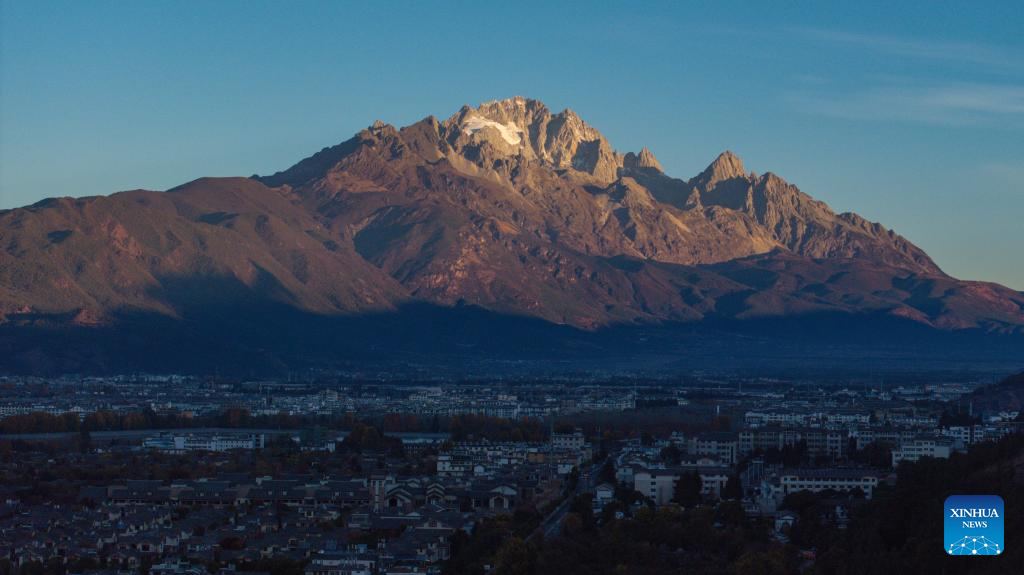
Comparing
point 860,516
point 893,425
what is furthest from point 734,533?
point 893,425

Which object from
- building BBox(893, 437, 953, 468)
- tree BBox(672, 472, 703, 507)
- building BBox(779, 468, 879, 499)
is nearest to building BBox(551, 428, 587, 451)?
building BBox(893, 437, 953, 468)

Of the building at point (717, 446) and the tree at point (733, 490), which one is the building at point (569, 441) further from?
the tree at point (733, 490)

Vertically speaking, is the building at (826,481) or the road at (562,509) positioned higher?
the building at (826,481)

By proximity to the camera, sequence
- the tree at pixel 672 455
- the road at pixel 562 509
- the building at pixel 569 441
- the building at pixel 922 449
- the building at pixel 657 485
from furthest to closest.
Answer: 1. the building at pixel 569 441
2. the tree at pixel 672 455
3. the building at pixel 922 449
4. the building at pixel 657 485
5. the road at pixel 562 509

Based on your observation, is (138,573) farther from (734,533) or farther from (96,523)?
(734,533)

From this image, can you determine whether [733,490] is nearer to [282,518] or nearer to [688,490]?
[688,490]

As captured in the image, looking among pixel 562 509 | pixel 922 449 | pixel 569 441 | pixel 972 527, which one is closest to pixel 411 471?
pixel 562 509

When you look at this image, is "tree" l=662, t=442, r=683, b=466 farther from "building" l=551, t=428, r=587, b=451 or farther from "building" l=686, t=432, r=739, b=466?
"building" l=551, t=428, r=587, b=451

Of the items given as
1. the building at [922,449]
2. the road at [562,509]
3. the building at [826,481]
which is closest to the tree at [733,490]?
the building at [826,481]
